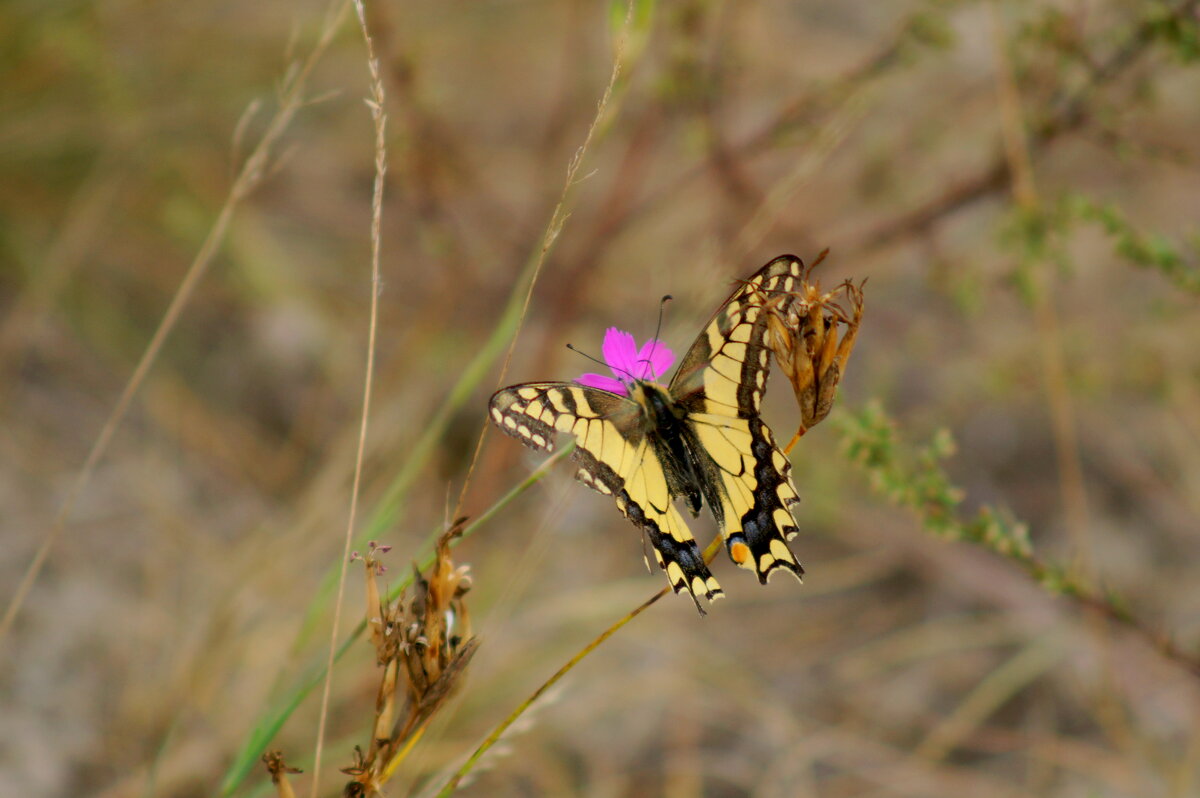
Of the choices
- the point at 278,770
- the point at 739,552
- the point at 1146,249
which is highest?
the point at 1146,249

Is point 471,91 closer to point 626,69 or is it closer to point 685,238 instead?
point 685,238

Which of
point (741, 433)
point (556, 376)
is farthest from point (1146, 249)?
point (556, 376)

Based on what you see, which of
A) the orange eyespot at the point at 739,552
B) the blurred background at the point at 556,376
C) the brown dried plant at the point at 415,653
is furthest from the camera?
the blurred background at the point at 556,376

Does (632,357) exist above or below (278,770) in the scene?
above

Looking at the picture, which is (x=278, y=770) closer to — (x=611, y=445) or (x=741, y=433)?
(x=611, y=445)

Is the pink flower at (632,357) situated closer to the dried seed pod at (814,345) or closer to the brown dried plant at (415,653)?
the dried seed pod at (814,345)

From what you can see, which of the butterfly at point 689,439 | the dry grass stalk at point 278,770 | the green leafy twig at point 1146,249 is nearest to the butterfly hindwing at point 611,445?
the butterfly at point 689,439

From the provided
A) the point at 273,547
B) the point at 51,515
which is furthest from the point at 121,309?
the point at 273,547

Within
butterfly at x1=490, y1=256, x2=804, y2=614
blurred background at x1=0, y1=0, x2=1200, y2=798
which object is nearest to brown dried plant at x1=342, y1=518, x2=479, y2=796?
butterfly at x1=490, y1=256, x2=804, y2=614
